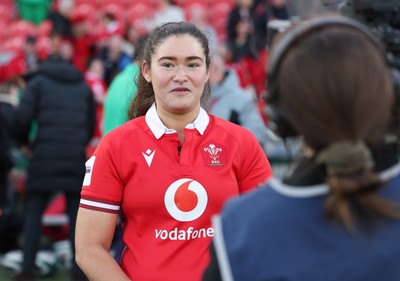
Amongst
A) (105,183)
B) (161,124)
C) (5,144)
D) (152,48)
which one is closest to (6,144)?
(5,144)

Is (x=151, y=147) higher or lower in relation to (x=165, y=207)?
higher

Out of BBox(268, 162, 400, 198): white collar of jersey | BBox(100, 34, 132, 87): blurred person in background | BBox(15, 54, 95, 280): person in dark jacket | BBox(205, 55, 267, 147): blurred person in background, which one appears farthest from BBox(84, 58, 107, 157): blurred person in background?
BBox(268, 162, 400, 198): white collar of jersey

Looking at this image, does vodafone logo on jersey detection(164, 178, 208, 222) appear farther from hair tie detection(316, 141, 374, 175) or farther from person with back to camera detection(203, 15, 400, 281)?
hair tie detection(316, 141, 374, 175)

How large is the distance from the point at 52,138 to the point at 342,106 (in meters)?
5.44

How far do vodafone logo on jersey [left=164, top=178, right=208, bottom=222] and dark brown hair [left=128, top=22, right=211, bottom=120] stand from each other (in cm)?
56

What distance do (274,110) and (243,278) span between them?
368 millimetres

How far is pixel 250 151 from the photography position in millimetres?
3154

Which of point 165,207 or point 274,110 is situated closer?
point 274,110

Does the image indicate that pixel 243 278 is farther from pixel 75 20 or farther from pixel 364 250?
pixel 75 20

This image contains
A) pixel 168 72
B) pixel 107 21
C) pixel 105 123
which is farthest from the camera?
pixel 107 21

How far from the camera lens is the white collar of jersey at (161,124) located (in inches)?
123

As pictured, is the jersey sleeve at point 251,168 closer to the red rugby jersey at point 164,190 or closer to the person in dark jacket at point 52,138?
the red rugby jersey at point 164,190

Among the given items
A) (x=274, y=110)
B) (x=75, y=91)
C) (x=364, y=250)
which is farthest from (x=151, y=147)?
(x=75, y=91)

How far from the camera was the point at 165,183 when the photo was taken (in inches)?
118
